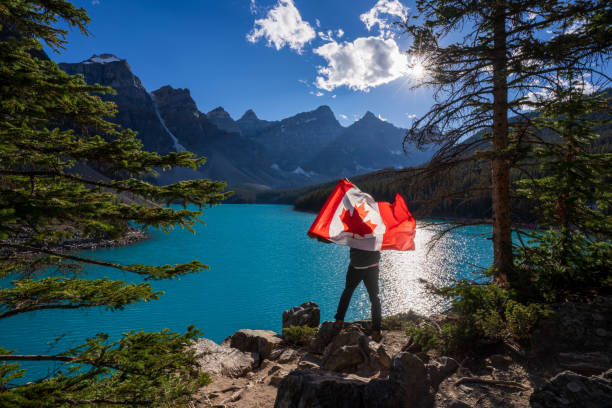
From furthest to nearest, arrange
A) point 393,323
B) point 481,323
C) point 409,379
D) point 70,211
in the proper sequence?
point 393,323 → point 481,323 → point 409,379 → point 70,211

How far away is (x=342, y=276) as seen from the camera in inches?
806

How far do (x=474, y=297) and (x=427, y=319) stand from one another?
2.15 meters

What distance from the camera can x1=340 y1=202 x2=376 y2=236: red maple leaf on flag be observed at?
560cm

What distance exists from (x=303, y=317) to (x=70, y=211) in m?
6.75

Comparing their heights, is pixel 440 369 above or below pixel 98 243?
above

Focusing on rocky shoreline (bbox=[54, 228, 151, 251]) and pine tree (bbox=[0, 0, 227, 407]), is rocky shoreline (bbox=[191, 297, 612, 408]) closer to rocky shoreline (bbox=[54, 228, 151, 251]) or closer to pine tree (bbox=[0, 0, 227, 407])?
pine tree (bbox=[0, 0, 227, 407])

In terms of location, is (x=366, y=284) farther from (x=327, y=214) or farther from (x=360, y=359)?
(x=327, y=214)

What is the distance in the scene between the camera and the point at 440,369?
3699 millimetres

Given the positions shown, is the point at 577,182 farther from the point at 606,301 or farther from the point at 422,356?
the point at 422,356

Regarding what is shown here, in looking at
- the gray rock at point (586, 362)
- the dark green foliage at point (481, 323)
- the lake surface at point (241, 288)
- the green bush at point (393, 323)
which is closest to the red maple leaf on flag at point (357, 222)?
the lake surface at point (241, 288)

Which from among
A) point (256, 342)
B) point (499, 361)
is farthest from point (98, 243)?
point (499, 361)

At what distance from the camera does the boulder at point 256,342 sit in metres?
6.30

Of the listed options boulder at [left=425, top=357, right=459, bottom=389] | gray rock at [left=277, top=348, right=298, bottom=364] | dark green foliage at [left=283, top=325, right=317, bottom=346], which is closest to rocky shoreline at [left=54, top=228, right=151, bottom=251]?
dark green foliage at [left=283, top=325, right=317, bottom=346]

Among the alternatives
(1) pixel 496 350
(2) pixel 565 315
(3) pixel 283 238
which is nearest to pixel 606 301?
(2) pixel 565 315
